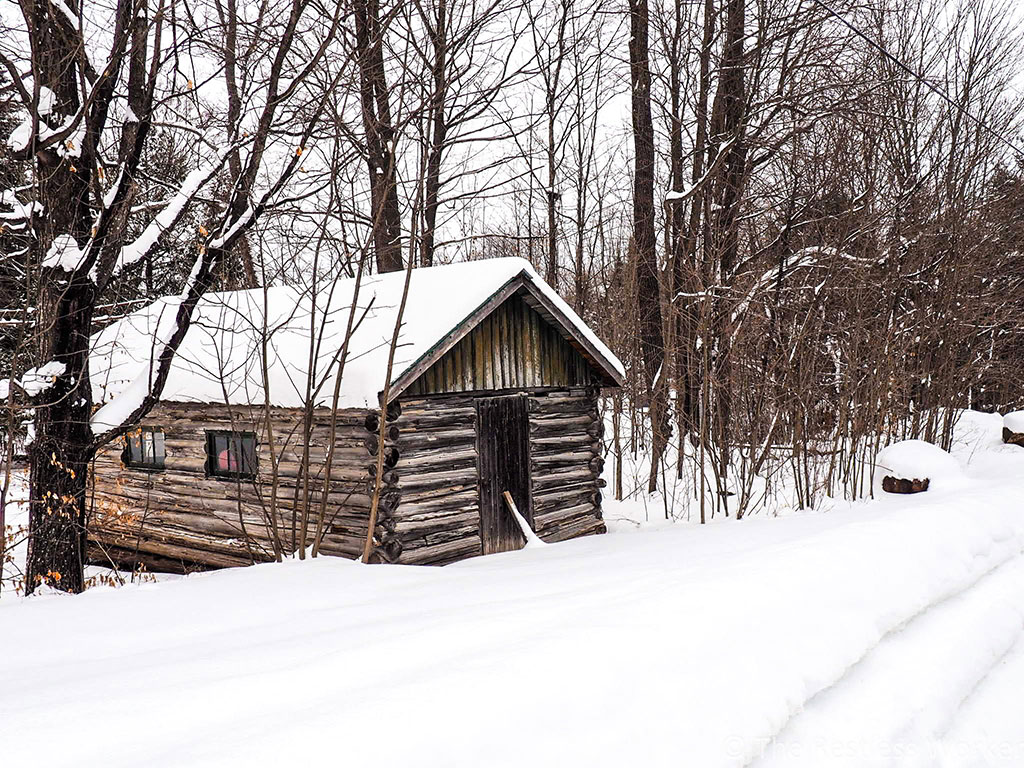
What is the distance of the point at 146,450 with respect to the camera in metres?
12.9

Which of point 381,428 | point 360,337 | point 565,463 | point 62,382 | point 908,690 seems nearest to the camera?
point 908,690

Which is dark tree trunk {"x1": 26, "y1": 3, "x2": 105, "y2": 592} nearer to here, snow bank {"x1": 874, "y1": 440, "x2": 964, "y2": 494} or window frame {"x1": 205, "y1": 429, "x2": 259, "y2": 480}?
window frame {"x1": 205, "y1": 429, "x2": 259, "y2": 480}

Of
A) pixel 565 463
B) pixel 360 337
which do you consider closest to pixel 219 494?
pixel 360 337

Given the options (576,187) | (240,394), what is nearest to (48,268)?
(240,394)

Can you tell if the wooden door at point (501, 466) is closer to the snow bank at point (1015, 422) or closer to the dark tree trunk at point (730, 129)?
the dark tree trunk at point (730, 129)

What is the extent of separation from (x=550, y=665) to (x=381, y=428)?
192 inches

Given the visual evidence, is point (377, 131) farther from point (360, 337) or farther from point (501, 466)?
point (501, 466)

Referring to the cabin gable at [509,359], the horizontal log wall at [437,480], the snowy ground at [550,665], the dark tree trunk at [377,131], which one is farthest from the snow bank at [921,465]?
the dark tree trunk at [377,131]

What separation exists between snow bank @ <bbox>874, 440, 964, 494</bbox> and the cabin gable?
A: 559 centimetres

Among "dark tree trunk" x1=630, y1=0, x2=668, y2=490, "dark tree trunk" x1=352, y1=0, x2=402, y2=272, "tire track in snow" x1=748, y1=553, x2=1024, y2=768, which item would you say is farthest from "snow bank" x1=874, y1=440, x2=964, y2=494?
"dark tree trunk" x1=352, y1=0, x2=402, y2=272

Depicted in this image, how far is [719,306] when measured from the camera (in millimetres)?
15148

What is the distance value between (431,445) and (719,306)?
7.64m

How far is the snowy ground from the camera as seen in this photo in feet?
9.89

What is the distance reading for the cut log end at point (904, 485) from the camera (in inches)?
503
